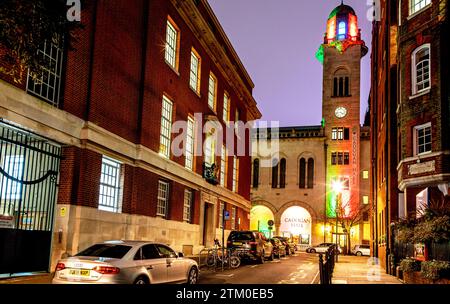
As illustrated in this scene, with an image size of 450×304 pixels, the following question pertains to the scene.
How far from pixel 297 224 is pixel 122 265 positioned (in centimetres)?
5347

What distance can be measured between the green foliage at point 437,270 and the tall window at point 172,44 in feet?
51.8

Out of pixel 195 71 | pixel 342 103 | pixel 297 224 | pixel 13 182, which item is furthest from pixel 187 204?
pixel 342 103

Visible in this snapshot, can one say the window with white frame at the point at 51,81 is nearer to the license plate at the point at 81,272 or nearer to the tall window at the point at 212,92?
the license plate at the point at 81,272

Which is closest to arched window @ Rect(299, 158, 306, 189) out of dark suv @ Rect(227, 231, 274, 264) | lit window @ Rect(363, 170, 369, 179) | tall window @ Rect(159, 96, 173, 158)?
lit window @ Rect(363, 170, 369, 179)

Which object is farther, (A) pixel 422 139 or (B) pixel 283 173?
(B) pixel 283 173

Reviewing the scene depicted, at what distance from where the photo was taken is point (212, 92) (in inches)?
1309

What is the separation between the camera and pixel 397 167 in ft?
76.0

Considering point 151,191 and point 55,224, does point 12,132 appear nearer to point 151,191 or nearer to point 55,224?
point 55,224

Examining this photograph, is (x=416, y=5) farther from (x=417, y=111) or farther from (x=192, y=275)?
(x=192, y=275)

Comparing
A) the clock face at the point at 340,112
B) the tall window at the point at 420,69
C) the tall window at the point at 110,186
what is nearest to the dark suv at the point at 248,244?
the tall window at the point at 110,186

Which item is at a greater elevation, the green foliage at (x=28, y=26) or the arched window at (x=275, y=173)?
the arched window at (x=275, y=173)

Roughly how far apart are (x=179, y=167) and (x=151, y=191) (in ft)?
11.7

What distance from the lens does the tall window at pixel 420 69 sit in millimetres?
21130
